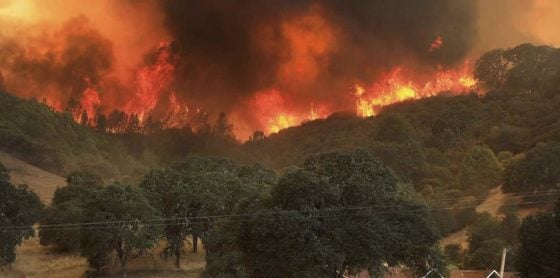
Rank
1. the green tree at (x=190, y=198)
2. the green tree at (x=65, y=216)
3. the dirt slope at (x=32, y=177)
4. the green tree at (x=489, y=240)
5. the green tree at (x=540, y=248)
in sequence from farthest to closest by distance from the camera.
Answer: the dirt slope at (x=32, y=177) < the green tree at (x=489, y=240) < the green tree at (x=65, y=216) < the green tree at (x=190, y=198) < the green tree at (x=540, y=248)

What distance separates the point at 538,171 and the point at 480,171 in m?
18.3

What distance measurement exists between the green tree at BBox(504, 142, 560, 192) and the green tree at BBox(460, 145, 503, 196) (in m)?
7.64

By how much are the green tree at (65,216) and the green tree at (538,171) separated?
3273 inches

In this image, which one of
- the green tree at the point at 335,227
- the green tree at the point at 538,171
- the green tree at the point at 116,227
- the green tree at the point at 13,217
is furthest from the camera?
the green tree at the point at 538,171

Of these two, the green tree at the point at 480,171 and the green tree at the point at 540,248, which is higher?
the green tree at the point at 480,171

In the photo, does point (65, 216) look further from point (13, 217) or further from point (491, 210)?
point (491, 210)

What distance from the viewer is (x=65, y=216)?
88.9 metres

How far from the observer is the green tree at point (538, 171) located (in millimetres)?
113500

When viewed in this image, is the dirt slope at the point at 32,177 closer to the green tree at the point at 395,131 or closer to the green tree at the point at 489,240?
the green tree at the point at 395,131

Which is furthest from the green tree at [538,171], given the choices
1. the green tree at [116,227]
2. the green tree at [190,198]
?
the green tree at [116,227]

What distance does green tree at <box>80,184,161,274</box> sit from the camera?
225 feet

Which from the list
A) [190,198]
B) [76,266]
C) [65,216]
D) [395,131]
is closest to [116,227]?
[76,266]

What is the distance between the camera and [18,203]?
205ft

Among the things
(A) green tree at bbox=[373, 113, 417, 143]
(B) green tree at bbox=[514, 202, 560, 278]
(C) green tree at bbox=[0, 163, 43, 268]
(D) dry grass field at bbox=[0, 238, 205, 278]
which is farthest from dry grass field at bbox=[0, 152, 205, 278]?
(A) green tree at bbox=[373, 113, 417, 143]
